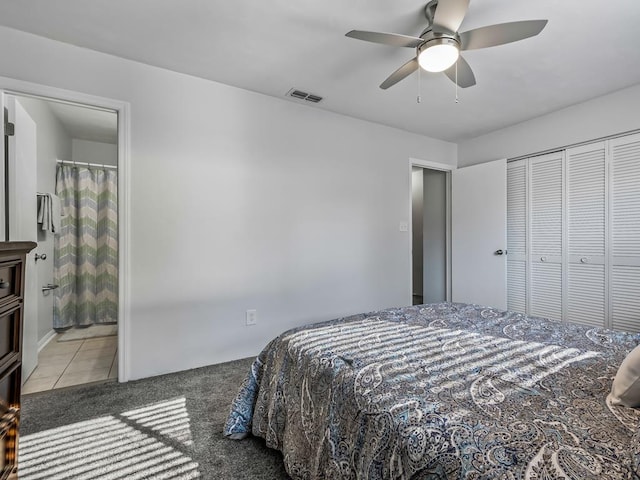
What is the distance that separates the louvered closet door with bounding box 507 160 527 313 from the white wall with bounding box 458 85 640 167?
0.72 ft

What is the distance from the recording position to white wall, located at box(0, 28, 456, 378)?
2346mm

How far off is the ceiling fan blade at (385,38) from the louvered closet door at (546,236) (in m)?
2.50

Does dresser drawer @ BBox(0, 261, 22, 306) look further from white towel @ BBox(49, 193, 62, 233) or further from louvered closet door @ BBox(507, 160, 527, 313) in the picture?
louvered closet door @ BBox(507, 160, 527, 313)

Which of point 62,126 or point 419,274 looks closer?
point 62,126

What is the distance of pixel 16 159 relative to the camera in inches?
85.4

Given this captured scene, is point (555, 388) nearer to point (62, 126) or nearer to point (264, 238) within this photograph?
point (264, 238)

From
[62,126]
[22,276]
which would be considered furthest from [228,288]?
[62,126]

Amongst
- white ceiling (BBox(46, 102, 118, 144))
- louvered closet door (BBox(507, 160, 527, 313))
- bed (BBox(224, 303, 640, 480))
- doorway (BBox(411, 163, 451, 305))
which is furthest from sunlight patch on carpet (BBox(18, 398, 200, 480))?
louvered closet door (BBox(507, 160, 527, 313))

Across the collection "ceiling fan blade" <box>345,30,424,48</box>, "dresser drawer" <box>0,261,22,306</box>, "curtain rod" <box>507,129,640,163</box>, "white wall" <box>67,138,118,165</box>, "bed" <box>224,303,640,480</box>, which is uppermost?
"white wall" <box>67,138,118,165</box>

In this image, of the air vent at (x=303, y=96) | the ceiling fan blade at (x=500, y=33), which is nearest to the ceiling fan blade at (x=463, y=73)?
the ceiling fan blade at (x=500, y=33)

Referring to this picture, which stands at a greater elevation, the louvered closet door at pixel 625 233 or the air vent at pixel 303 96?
the air vent at pixel 303 96

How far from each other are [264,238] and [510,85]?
8.30 feet

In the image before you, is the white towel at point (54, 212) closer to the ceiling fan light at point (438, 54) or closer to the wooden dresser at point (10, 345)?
the wooden dresser at point (10, 345)

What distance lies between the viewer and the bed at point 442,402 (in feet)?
2.18
